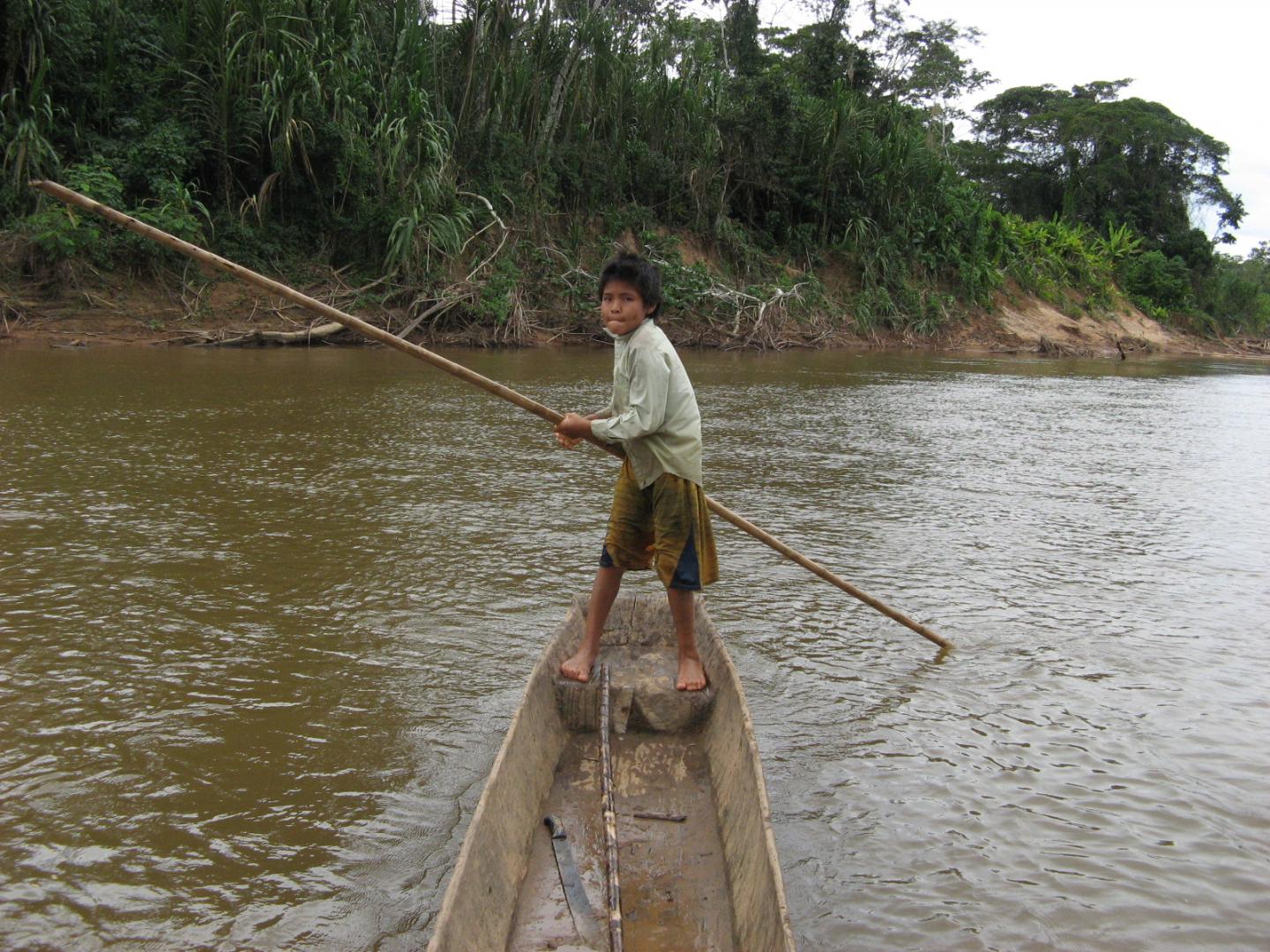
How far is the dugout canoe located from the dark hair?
3.36ft

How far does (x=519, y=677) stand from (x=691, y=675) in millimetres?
679

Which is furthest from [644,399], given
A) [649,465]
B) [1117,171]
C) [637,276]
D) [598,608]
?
[1117,171]

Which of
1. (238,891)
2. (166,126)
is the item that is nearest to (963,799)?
(238,891)

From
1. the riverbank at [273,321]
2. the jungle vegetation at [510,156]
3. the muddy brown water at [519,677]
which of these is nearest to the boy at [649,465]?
the muddy brown water at [519,677]

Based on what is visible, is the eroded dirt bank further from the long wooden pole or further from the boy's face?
the boy's face

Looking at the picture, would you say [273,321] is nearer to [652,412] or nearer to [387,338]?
[387,338]

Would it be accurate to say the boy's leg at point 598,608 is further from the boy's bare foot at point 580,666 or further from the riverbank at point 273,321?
the riverbank at point 273,321

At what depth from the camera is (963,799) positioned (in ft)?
8.86

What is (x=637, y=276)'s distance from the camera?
2.80 m

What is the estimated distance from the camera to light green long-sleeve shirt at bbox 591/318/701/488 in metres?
2.80

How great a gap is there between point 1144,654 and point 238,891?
10.5ft

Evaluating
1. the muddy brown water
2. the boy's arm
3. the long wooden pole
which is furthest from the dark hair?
the muddy brown water

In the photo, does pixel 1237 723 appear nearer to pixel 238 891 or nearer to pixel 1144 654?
pixel 1144 654

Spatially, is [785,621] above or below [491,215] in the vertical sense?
below
